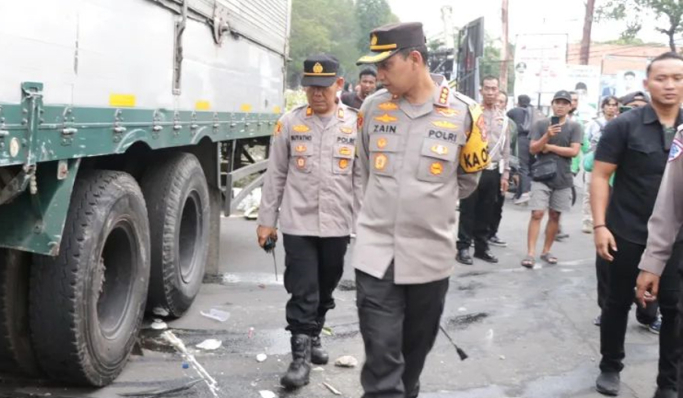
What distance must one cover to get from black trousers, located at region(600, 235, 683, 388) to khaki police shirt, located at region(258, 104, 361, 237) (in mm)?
1511

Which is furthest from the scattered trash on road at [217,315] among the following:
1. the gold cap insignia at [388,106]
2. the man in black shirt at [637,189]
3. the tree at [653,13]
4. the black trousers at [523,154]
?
the tree at [653,13]

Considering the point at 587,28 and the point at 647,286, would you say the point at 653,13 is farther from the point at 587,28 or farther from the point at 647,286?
the point at 647,286

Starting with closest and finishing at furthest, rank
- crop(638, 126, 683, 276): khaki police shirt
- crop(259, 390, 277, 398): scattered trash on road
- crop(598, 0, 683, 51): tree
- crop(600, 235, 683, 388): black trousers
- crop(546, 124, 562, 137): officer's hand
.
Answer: crop(638, 126, 683, 276): khaki police shirt < crop(600, 235, 683, 388): black trousers < crop(259, 390, 277, 398): scattered trash on road < crop(546, 124, 562, 137): officer's hand < crop(598, 0, 683, 51): tree

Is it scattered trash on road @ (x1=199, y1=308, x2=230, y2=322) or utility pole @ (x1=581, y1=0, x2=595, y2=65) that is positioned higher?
utility pole @ (x1=581, y1=0, x2=595, y2=65)

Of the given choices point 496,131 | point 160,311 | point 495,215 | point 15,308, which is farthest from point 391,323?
point 495,215

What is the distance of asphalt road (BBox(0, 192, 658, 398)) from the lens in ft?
14.2

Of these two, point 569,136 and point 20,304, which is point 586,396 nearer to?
point 20,304

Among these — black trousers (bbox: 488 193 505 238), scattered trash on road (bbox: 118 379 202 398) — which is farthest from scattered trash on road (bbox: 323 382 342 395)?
black trousers (bbox: 488 193 505 238)

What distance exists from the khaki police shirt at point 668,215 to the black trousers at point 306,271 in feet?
5.51

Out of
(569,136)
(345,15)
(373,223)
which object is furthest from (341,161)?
(345,15)

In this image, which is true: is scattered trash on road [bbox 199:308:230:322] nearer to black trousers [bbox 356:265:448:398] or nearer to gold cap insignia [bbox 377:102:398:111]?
black trousers [bbox 356:265:448:398]

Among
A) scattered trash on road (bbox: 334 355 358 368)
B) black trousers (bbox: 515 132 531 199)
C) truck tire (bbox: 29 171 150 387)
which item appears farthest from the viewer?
black trousers (bbox: 515 132 531 199)

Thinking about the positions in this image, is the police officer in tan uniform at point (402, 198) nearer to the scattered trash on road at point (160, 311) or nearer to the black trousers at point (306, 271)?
the black trousers at point (306, 271)

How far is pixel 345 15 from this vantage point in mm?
72375
